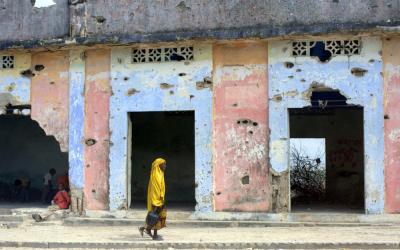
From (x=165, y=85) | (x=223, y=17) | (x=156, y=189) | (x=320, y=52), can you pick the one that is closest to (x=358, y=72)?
(x=320, y=52)

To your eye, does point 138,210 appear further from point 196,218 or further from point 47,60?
point 47,60

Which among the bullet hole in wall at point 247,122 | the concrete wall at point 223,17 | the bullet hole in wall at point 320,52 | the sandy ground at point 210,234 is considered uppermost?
the concrete wall at point 223,17

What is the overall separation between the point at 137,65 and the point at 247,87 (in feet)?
7.84

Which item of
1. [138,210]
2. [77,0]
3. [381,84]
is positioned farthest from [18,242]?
[381,84]

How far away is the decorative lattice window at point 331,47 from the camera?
12242 mm

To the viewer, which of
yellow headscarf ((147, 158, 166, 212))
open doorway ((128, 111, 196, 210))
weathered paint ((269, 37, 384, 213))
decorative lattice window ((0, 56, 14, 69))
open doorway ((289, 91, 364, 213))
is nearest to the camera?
yellow headscarf ((147, 158, 166, 212))

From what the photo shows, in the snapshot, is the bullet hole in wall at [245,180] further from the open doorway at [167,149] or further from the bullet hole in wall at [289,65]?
the open doorway at [167,149]

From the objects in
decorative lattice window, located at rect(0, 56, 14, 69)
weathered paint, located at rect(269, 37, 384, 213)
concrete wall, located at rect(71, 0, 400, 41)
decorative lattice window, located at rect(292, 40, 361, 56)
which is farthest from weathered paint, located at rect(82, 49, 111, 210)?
decorative lattice window, located at rect(292, 40, 361, 56)

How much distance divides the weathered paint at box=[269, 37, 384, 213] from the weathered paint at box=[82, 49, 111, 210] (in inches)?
137

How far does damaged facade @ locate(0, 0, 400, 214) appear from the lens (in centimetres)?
1205

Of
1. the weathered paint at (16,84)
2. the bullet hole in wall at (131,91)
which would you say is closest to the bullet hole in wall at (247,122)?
the bullet hole in wall at (131,91)

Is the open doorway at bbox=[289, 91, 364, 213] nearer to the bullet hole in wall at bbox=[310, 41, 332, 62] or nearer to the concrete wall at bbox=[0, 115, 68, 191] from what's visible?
the bullet hole in wall at bbox=[310, 41, 332, 62]

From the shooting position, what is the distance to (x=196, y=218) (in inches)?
497

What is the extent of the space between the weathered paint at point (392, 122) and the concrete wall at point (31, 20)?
21.9 feet
